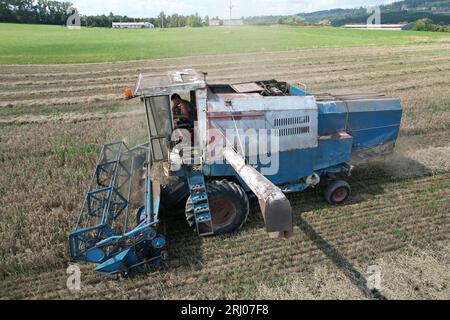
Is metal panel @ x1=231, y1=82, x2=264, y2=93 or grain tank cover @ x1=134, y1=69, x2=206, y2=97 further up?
grain tank cover @ x1=134, y1=69, x2=206, y2=97

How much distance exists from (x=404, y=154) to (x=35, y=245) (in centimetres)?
814

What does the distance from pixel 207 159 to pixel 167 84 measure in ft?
4.42

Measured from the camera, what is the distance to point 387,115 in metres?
6.94

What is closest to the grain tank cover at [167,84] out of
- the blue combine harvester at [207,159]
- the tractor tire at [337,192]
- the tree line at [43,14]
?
the blue combine harvester at [207,159]

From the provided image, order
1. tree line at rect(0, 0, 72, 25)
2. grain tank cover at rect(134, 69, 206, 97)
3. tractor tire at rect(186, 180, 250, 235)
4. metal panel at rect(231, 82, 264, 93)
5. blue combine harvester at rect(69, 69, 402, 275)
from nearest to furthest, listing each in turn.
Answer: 1. blue combine harvester at rect(69, 69, 402, 275)
2. grain tank cover at rect(134, 69, 206, 97)
3. tractor tire at rect(186, 180, 250, 235)
4. metal panel at rect(231, 82, 264, 93)
5. tree line at rect(0, 0, 72, 25)

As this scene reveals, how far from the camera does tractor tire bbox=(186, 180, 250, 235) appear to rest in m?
5.41

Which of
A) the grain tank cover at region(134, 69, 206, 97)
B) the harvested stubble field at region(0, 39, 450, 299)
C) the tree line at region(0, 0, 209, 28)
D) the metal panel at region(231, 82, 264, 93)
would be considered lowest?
the harvested stubble field at region(0, 39, 450, 299)

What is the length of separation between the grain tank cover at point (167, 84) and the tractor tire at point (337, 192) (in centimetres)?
303

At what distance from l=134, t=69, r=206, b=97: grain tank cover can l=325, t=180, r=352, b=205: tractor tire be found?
303cm

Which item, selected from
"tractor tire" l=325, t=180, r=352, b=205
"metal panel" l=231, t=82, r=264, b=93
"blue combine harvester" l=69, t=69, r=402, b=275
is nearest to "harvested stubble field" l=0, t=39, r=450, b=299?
"tractor tire" l=325, t=180, r=352, b=205

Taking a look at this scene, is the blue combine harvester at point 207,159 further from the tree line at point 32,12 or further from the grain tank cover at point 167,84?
the tree line at point 32,12

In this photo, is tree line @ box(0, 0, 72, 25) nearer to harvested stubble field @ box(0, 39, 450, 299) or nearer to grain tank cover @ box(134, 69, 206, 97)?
harvested stubble field @ box(0, 39, 450, 299)

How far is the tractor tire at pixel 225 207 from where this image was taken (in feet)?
17.7
